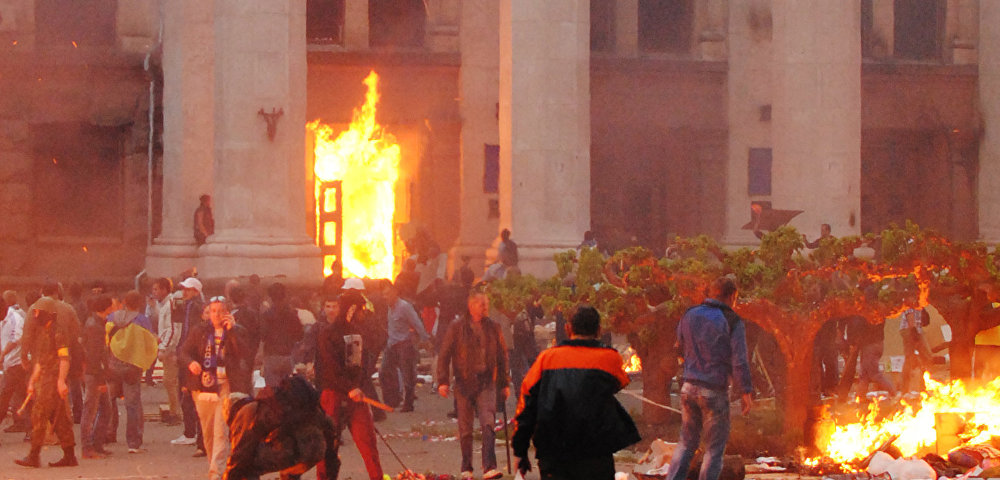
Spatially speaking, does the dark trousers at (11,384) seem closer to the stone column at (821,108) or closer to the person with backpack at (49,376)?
the person with backpack at (49,376)

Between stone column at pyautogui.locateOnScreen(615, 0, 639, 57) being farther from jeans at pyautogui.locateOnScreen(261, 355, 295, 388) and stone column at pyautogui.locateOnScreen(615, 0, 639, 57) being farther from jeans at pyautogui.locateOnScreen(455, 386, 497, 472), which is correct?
jeans at pyautogui.locateOnScreen(455, 386, 497, 472)

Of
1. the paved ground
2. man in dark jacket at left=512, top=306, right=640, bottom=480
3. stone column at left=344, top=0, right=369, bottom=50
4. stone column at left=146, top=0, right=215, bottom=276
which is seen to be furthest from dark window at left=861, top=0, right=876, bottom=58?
man in dark jacket at left=512, top=306, right=640, bottom=480

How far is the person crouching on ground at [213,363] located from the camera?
12.0m

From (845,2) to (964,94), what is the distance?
1379 centimetres

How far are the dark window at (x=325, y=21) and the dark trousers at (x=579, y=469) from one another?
82.0 feet

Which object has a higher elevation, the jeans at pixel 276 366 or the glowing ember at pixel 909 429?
the jeans at pixel 276 366

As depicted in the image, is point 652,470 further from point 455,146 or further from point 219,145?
point 455,146

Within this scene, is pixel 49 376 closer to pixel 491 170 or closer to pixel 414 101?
pixel 491 170

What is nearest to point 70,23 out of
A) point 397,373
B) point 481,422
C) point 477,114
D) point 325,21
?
point 325,21

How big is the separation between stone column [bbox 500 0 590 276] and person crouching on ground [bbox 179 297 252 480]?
9813mm

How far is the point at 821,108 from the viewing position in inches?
870

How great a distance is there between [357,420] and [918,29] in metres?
27.2

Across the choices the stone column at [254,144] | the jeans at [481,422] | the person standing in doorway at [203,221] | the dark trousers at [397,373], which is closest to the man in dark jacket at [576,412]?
the jeans at [481,422]

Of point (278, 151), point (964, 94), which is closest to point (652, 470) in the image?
point (278, 151)
